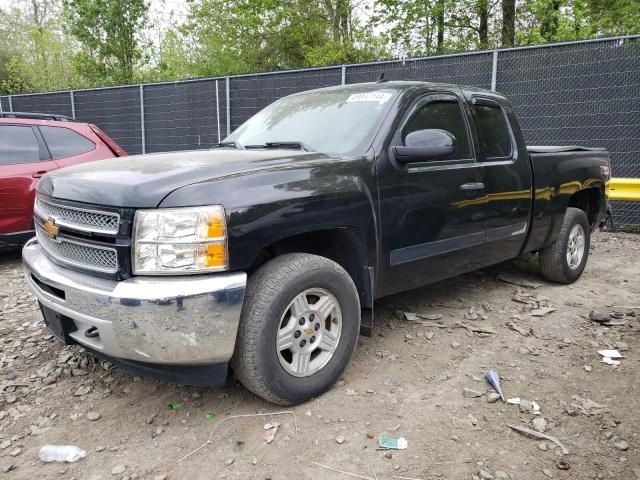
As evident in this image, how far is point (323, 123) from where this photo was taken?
12.0 feet

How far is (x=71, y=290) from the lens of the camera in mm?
2559

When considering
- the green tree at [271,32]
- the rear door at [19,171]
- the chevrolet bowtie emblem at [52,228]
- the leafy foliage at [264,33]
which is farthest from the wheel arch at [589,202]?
the green tree at [271,32]

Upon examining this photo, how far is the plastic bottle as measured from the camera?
2.45 m

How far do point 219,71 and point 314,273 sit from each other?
22834 mm

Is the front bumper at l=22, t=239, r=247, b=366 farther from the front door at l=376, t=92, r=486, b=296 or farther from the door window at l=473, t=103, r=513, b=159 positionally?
the door window at l=473, t=103, r=513, b=159

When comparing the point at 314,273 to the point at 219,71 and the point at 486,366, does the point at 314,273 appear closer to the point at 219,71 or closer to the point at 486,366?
the point at 486,366

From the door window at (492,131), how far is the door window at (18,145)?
16.2 feet

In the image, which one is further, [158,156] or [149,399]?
[158,156]

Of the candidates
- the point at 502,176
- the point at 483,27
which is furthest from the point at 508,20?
the point at 502,176

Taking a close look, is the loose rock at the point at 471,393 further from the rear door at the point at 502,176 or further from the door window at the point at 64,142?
the door window at the point at 64,142

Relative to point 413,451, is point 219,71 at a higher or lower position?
higher

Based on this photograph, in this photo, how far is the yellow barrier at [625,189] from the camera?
7301 millimetres

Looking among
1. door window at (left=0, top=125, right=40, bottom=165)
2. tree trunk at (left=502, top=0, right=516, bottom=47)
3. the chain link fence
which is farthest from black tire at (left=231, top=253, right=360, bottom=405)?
tree trunk at (left=502, top=0, right=516, bottom=47)

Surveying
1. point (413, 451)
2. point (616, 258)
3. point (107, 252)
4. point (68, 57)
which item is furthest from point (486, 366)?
point (68, 57)
